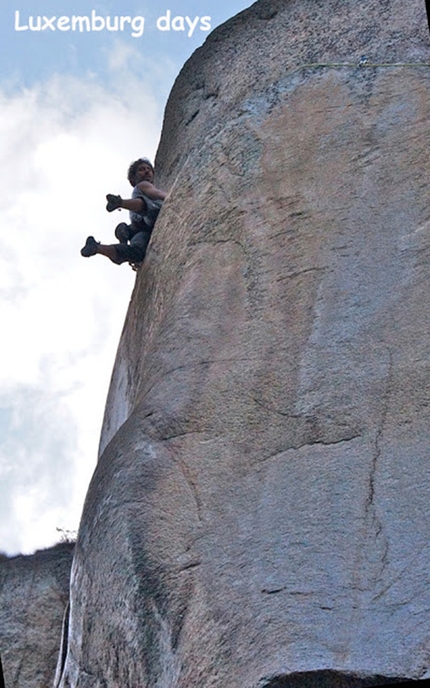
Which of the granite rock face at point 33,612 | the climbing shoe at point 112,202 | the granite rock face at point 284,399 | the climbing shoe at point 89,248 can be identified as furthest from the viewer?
the granite rock face at point 33,612

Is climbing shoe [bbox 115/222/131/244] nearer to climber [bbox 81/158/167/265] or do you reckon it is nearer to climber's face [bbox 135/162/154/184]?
climber [bbox 81/158/167/265]

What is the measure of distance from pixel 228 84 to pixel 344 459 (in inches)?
130

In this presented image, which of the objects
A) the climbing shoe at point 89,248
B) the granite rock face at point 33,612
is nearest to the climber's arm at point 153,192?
the climbing shoe at point 89,248

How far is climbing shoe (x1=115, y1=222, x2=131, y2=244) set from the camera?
906 centimetres

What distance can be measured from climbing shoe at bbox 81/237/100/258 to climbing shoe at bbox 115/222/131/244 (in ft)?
0.45

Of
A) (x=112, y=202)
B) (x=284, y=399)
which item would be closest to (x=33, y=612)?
(x=112, y=202)

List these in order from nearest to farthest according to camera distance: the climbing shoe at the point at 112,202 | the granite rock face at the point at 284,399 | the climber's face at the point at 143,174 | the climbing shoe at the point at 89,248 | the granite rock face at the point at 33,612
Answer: the granite rock face at the point at 284,399 < the climbing shoe at the point at 112,202 < the climbing shoe at the point at 89,248 < the granite rock face at the point at 33,612 < the climber's face at the point at 143,174

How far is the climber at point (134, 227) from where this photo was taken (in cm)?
895

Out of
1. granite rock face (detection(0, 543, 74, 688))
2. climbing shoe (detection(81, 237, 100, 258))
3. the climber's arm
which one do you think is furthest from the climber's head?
granite rock face (detection(0, 543, 74, 688))

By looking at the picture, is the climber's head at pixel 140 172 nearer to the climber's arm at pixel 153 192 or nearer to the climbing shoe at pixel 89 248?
the climber's arm at pixel 153 192

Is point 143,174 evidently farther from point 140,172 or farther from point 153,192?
point 153,192

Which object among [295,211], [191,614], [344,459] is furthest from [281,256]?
[191,614]

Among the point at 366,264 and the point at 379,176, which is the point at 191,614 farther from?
the point at 379,176

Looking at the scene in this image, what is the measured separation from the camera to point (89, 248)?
29.8 ft
